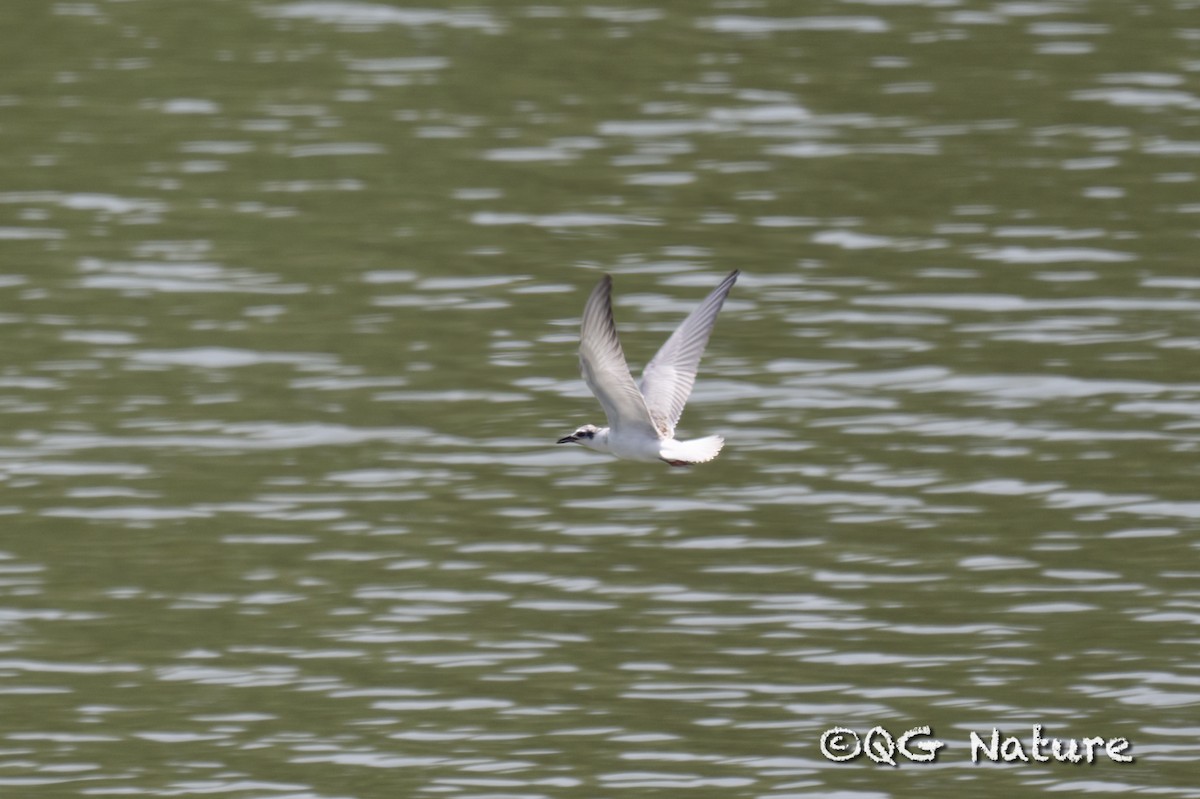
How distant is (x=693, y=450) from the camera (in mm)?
11961

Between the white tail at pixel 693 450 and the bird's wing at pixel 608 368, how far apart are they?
174 millimetres

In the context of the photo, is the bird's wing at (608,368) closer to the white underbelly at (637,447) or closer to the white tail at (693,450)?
the white underbelly at (637,447)

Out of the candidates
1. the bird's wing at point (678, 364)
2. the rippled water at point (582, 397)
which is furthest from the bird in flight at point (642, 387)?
the rippled water at point (582, 397)

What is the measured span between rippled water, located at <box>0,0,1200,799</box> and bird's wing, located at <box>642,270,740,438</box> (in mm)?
1388

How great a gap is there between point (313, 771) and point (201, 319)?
739 centimetres

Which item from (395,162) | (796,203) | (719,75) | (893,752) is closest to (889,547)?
(893,752)

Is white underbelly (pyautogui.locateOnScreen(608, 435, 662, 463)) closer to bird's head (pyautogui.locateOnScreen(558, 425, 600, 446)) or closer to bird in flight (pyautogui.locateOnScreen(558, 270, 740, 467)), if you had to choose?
bird in flight (pyautogui.locateOnScreen(558, 270, 740, 467))

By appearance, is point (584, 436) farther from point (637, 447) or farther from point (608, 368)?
point (608, 368)

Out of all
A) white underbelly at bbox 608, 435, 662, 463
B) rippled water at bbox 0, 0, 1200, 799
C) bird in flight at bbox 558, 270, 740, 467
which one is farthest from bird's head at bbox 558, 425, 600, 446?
rippled water at bbox 0, 0, 1200, 799

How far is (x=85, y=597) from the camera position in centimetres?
1426

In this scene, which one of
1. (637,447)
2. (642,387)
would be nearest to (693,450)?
(637,447)

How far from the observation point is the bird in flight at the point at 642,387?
450 inches

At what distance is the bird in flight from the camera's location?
1144 centimetres

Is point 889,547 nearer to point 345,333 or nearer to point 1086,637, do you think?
point 1086,637
